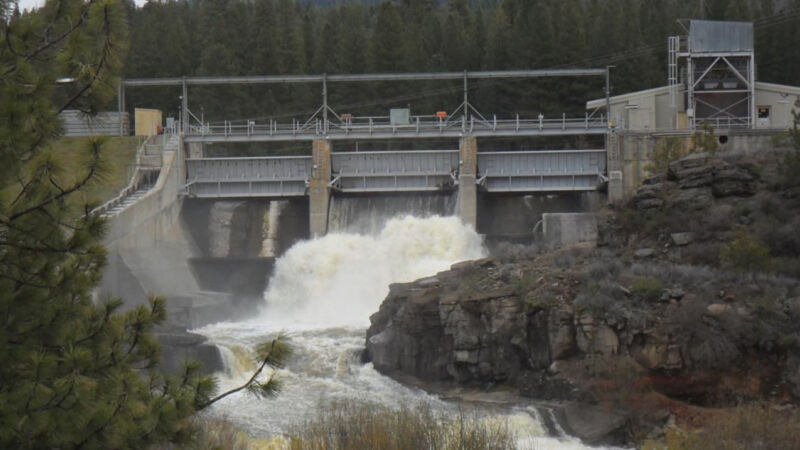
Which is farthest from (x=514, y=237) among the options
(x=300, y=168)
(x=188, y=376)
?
(x=188, y=376)

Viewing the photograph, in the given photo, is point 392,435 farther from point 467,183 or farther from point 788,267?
point 467,183

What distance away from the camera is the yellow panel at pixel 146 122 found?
51.3 metres

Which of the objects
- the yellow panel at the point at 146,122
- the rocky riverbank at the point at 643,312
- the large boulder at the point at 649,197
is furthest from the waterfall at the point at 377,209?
the large boulder at the point at 649,197

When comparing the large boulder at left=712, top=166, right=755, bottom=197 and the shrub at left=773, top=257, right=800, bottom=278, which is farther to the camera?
the large boulder at left=712, top=166, right=755, bottom=197

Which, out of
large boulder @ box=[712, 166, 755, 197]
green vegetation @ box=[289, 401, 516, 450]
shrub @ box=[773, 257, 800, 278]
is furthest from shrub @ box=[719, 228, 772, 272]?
green vegetation @ box=[289, 401, 516, 450]

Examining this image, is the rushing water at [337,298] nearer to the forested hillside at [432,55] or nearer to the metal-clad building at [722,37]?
the metal-clad building at [722,37]

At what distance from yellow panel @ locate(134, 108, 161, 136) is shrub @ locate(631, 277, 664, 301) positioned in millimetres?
26969

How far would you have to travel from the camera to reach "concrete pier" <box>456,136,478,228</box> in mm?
46531

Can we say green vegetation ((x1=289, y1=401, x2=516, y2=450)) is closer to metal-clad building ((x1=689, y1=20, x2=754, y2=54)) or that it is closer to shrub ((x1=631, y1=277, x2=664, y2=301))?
shrub ((x1=631, y1=277, x2=664, y2=301))

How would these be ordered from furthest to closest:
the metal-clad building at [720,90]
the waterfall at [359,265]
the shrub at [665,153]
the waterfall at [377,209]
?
1. the metal-clad building at [720,90]
2. the waterfall at [377,209]
3. the shrub at [665,153]
4. the waterfall at [359,265]

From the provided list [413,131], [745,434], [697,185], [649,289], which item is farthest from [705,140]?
[745,434]

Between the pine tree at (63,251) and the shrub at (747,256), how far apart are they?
21522 millimetres

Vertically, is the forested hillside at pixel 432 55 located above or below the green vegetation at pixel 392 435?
above

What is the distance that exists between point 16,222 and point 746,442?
1482cm
